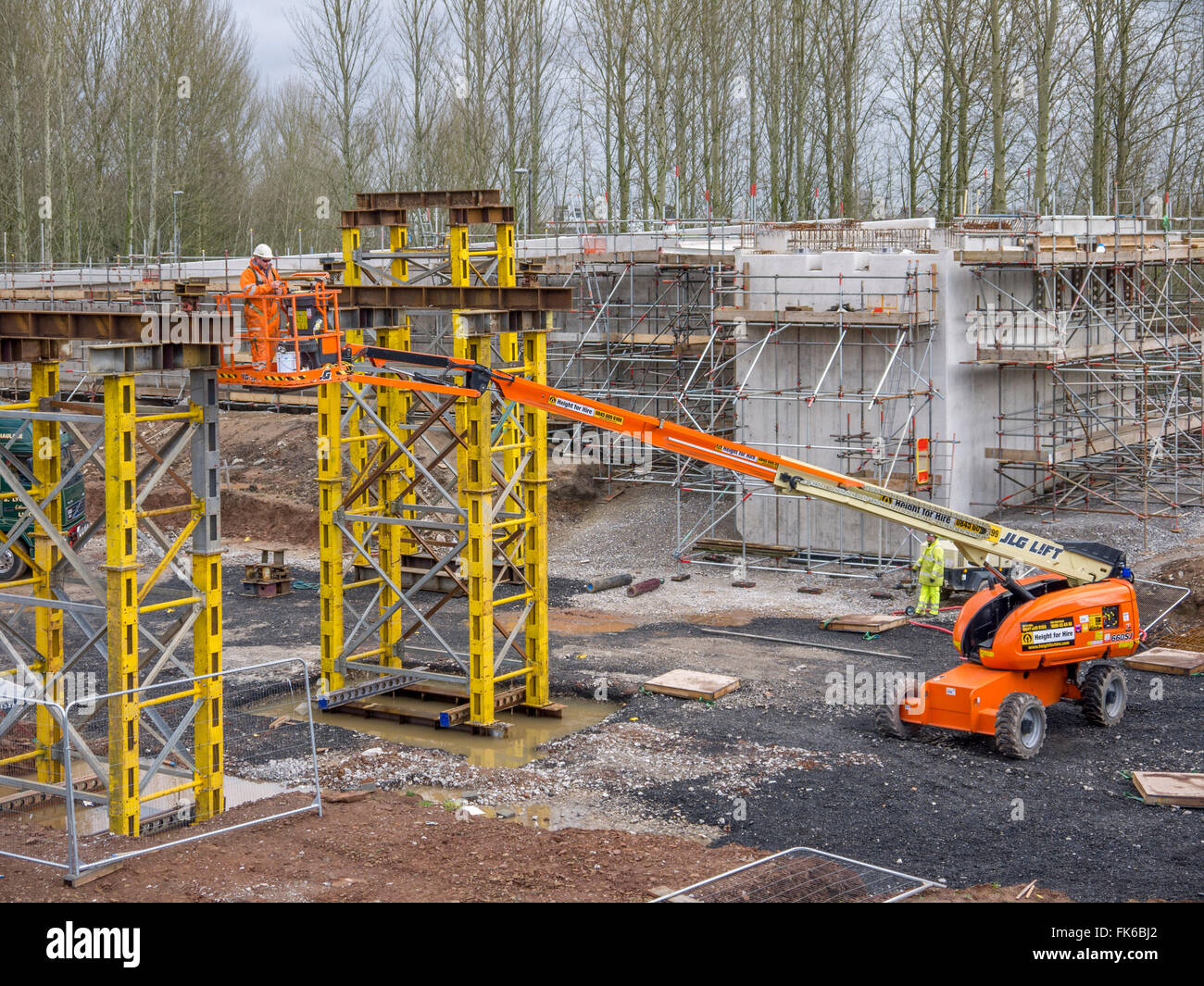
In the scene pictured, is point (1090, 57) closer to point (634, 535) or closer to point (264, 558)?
point (634, 535)

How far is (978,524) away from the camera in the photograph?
1473 cm

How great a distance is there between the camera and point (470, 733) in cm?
1630

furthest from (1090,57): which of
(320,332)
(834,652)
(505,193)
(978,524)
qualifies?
(320,332)

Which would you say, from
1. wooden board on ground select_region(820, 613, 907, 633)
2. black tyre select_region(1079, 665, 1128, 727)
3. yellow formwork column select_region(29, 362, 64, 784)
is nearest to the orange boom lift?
black tyre select_region(1079, 665, 1128, 727)

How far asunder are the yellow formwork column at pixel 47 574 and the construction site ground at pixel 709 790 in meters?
2.02

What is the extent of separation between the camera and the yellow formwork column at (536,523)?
1641cm

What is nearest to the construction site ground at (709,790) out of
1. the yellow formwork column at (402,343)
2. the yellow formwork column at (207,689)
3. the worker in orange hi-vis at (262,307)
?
the yellow formwork column at (207,689)

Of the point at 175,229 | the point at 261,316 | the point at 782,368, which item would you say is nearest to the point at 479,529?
the point at 261,316

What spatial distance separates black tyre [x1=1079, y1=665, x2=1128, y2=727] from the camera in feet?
50.1

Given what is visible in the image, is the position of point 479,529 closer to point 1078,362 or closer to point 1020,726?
point 1020,726

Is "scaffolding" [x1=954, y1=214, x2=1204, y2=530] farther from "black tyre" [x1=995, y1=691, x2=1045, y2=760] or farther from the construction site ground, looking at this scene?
"black tyre" [x1=995, y1=691, x2=1045, y2=760]

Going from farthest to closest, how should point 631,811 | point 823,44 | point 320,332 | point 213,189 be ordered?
point 213,189 < point 823,44 < point 320,332 < point 631,811

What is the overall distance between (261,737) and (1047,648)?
8.60 meters

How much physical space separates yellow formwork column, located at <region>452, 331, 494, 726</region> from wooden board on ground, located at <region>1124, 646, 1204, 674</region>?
8299 millimetres
